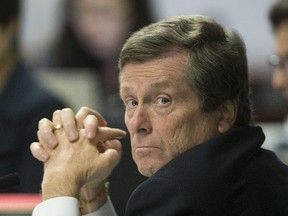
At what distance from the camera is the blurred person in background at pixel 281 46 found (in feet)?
13.2

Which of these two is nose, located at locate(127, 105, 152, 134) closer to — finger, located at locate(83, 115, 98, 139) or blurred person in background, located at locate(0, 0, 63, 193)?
finger, located at locate(83, 115, 98, 139)

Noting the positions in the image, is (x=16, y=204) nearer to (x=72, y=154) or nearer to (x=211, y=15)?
(x=72, y=154)

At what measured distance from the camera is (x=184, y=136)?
201 centimetres

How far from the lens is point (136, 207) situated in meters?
1.92

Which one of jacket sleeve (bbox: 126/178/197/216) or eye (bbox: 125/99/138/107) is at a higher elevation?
eye (bbox: 125/99/138/107)

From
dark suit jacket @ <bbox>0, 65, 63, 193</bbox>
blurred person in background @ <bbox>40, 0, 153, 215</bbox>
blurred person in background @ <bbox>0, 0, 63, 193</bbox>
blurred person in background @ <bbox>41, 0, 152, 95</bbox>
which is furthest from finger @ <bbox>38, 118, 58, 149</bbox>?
blurred person in background @ <bbox>41, 0, 152, 95</bbox>

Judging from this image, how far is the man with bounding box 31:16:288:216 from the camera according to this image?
192 cm

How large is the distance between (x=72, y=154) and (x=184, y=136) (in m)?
0.26

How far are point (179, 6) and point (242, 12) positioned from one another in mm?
534

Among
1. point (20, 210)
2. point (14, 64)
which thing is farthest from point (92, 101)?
point (20, 210)

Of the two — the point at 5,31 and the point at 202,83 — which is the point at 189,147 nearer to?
the point at 202,83

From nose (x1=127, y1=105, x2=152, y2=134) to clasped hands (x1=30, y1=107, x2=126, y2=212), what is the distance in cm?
14

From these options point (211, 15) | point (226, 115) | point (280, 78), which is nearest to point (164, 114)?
point (226, 115)

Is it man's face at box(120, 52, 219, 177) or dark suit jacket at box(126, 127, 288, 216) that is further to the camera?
man's face at box(120, 52, 219, 177)
